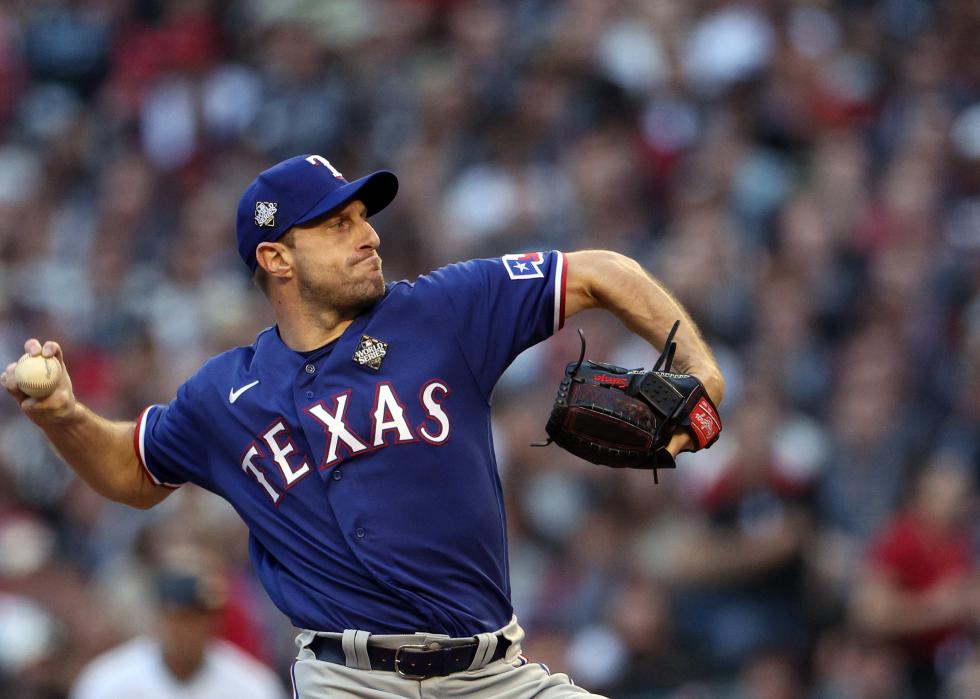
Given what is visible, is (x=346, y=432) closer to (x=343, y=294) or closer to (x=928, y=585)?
(x=343, y=294)

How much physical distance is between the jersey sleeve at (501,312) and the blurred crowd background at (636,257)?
11.2 feet

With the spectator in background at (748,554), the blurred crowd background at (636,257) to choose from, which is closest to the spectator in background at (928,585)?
the blurred crowd background at (636,257)

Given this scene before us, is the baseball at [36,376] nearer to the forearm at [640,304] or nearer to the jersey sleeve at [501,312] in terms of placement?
the jersey sleeve at [501,312]

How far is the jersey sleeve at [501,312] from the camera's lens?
4.49 meters

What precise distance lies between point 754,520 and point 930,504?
2.85 feet

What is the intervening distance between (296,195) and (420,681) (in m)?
1.43

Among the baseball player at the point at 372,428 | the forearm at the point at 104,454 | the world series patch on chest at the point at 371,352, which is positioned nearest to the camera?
the baseball player at the point at 372,428

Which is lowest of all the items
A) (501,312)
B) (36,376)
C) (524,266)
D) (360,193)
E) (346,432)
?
(346,432)

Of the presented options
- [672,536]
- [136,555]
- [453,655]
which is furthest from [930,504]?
[136,555]

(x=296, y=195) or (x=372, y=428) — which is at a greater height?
(x=296, y=195)

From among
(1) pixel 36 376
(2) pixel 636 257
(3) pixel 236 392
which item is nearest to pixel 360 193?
(3) pixel 236 392

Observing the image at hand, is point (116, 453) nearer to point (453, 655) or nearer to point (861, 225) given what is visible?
point (453, 655)

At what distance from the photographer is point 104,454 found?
4797mm

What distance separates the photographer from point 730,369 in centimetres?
853
